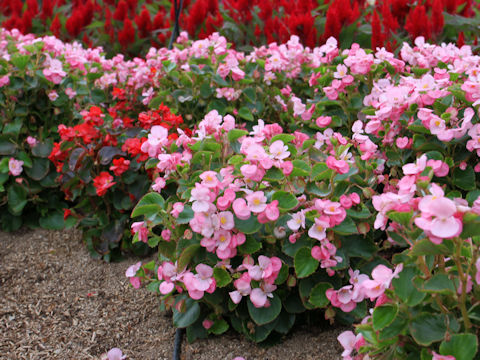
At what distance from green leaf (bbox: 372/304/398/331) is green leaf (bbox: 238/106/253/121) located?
1146 millimetres

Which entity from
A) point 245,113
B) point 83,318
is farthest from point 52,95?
point 83,318

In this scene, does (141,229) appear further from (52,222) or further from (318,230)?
(52,222)

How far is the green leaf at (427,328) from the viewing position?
815 millimetres

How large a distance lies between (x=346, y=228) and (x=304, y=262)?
13 cm

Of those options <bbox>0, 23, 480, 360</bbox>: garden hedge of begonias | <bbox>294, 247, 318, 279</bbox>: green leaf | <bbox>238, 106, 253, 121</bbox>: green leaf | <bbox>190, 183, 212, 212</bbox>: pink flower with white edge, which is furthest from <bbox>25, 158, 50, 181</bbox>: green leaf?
<bbox>294, 247, 318, 279</bbox>: green leaf

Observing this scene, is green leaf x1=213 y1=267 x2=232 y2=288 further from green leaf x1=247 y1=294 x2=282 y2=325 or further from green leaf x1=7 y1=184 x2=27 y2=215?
green leaf x1=7 y1=184 x2=27 y2=215

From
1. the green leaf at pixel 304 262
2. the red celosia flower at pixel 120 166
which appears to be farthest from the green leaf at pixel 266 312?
the red celosia flower at pixel 120 166

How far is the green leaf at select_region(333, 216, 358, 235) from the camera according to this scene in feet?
3.97

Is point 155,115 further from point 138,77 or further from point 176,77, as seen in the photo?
point 138,77

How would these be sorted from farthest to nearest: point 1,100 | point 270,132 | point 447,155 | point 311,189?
point 1,100 < point 270,132 < point 447,155 < point 311,189

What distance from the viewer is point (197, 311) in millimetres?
1355

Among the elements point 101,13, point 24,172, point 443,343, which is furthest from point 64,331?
point 101,13

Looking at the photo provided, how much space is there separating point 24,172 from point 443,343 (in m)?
1.90

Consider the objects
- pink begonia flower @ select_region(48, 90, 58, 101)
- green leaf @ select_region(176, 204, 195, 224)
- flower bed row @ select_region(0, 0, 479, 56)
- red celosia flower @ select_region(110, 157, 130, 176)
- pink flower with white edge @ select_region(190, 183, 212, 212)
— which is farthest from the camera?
flower bed row @ select_region(0, 0, 479, 56)
